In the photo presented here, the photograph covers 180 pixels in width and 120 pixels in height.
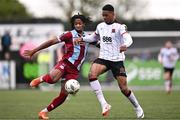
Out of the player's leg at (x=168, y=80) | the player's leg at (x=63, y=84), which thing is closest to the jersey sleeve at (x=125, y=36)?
the player's leg at (x=63, y=84)

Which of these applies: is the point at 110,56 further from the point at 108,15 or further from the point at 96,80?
the point at 108,15

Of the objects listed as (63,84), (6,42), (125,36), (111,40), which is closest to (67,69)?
(63,84)

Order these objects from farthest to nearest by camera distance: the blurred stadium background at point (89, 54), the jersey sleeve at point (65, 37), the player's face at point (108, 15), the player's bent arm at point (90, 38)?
1. the blurred stadium background at point (89, 54)
2. the player's face at point (108, 15)
3. the player's bent arm at point (90, 38)
4. the jersey sleeve at point (65, 37)

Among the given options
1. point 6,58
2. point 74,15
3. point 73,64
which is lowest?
point 6,58

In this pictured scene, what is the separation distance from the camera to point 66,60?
14328 millimetres

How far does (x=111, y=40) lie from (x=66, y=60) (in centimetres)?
110

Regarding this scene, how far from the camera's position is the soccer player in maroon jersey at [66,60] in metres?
14.1

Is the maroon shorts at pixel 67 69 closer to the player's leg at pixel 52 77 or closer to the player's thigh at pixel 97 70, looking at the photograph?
the player's leg at pixel 52 77

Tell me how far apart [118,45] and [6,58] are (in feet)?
68.4

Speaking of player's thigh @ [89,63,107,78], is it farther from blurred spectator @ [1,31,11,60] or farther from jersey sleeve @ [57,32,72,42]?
blurred spectator @ [1,31,11,60]

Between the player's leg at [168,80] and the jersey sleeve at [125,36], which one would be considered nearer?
the jersey sleeve at [125,36]

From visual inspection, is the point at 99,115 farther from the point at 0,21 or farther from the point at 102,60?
the point at 0,21

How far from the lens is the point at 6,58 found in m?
34.9

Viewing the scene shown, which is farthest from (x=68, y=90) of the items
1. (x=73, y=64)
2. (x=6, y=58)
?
(x=6, y=58)
